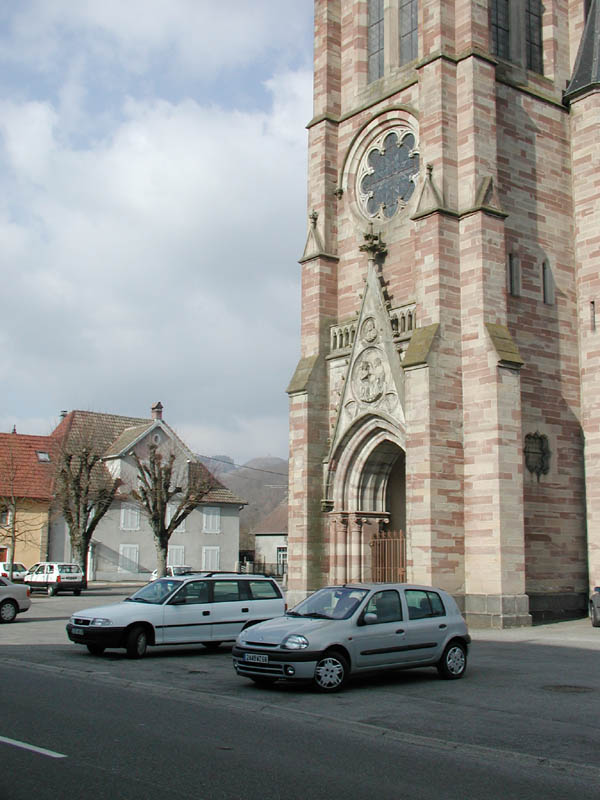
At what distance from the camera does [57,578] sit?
40.4m

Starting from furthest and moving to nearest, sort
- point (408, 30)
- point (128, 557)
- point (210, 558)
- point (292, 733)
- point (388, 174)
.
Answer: point (210, 558) < point (128, 557) < point (408, 30) < point (388, 174) < point (292, 733)

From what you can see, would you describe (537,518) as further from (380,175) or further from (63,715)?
(63,715)

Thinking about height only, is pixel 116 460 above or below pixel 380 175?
below

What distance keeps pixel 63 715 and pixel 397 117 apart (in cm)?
2108

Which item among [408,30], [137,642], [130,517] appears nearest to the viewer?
[137,642]

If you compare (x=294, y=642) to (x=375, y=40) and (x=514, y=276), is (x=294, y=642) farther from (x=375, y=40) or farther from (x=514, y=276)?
(x=375, y=40)

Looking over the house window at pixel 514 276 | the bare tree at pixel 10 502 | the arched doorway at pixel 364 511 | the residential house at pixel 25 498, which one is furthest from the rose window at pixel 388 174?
the residential house at pixel 25 498

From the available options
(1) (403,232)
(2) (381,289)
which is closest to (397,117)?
(1) (403,232)

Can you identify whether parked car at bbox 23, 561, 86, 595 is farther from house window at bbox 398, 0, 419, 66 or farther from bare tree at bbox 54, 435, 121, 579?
house window at bbox 398, 0, 419, 66

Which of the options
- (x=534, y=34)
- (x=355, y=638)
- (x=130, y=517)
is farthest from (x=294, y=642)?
(x=130, y=517)

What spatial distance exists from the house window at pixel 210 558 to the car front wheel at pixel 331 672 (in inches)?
1859

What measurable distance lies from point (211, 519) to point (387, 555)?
35178mm

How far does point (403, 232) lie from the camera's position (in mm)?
25203

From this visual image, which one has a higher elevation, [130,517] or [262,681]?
[130,517]
